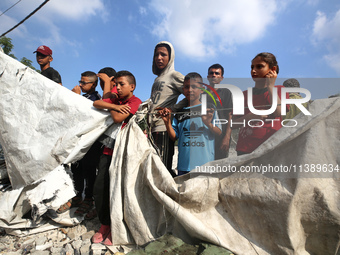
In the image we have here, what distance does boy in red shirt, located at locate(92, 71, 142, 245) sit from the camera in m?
1.88

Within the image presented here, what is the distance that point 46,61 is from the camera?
3.02 meters

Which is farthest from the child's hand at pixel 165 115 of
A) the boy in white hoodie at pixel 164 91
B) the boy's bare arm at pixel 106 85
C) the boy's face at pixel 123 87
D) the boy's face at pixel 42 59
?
the boy's face at pixel 42 59

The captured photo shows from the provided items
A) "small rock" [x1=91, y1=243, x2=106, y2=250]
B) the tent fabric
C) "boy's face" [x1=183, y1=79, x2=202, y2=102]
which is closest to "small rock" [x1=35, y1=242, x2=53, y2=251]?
"small rock" [x1=91, y1=243, x2=106, y2=250]

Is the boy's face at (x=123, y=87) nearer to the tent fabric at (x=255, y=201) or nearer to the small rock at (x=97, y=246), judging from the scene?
the tent fabric at (x=255, y=201)

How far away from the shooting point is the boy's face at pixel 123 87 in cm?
210

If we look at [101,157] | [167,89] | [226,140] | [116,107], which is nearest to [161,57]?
[167,89]

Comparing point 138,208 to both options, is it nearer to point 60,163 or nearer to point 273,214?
point 60,163

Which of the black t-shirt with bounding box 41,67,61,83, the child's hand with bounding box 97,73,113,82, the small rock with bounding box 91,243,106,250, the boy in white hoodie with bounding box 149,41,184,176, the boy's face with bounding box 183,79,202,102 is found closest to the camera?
the small rock with bounding box 91,243,106,250

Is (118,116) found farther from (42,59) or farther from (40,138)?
(42,59)

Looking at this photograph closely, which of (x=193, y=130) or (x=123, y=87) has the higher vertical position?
(x=123, y=87)

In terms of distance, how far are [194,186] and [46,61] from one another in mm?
2881

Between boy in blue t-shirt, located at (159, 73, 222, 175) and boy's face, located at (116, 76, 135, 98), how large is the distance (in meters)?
0.42

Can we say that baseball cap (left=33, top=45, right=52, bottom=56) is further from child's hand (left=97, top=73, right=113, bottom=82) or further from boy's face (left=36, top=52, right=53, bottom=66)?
child's hand (left=97, top=73, right=113, bottom=82)

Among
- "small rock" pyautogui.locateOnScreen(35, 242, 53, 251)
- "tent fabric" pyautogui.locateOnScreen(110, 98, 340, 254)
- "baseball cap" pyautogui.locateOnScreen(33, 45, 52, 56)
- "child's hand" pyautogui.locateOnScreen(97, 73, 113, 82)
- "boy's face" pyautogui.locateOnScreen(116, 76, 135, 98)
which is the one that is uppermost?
"baseball cap" pyautogui.locateOnScreen(33, 45, 52, 56)
